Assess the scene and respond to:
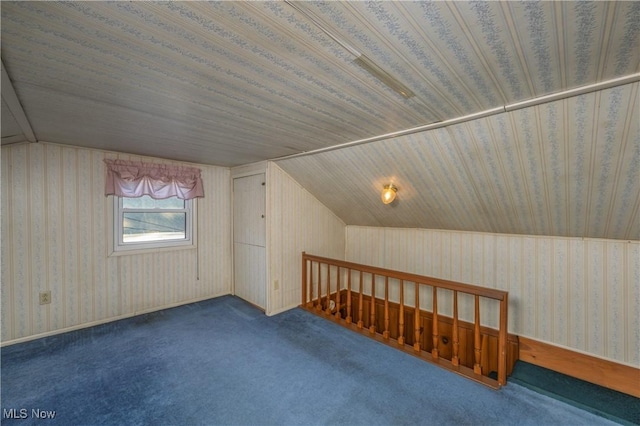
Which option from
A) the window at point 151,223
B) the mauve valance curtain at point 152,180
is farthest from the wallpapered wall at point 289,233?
the window at point 151,223

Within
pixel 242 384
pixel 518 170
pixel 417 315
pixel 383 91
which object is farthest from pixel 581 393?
pixel 383 91

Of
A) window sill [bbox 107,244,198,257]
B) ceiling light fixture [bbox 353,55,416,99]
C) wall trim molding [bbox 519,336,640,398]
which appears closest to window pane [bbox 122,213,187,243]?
window sill [bbox 107,244,198,257]

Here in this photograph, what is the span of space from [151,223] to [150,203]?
0.26 m

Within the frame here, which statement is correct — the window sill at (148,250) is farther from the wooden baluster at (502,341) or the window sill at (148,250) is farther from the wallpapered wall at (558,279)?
the wooden baluster at (502,341)

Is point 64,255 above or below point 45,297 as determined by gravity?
above

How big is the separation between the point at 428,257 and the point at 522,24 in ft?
9.14

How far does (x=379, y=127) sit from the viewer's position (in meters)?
2.05

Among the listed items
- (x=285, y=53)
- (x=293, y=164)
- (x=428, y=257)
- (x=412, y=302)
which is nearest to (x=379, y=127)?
(x=285, y=53)

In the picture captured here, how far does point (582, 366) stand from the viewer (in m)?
2.37

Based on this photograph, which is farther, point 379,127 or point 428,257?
point 428,257

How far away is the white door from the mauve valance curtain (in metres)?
0.58

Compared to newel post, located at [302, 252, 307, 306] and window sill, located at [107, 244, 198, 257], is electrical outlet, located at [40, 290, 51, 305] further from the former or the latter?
newel post, located at [302, 252, 307, 306]

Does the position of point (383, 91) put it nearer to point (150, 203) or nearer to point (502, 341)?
point (502, 341)

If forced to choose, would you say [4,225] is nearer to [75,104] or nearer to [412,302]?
[75,104]
